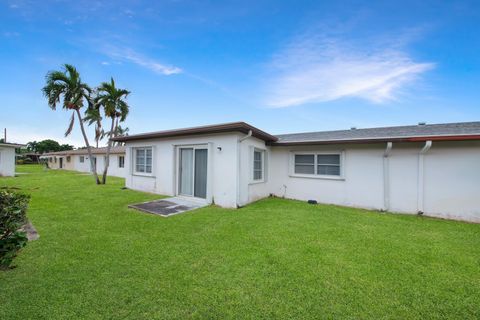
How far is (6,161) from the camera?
17469 millimetres

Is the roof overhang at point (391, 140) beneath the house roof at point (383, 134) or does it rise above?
beneath

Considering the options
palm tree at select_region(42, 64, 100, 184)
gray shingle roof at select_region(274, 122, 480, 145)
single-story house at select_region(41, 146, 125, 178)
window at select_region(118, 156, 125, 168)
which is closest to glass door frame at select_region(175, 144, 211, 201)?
gray shingle roof at select_region(274, 122, 480, 145)

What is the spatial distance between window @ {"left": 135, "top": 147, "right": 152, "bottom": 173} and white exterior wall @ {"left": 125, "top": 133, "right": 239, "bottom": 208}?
31 cm

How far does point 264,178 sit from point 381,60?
23.5 ft

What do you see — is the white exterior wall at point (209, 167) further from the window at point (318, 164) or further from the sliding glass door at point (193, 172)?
the window at point (318, 164)

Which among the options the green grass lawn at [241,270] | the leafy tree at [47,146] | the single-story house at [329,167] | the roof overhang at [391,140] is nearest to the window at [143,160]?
the single-story house at [329,167]

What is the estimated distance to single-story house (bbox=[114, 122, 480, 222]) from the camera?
21.0ft

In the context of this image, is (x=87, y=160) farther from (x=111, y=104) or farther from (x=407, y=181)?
(x=407, y=181)

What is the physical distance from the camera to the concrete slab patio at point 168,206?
6507 millimetres

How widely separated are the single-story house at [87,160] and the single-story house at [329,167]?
12.8 m

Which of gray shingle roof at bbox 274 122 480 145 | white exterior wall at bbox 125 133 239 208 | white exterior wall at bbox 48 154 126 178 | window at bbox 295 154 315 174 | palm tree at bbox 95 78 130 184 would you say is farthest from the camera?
white exterior wall at bbox 48 154 126 178

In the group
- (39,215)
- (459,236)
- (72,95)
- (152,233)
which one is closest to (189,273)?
(152,233)

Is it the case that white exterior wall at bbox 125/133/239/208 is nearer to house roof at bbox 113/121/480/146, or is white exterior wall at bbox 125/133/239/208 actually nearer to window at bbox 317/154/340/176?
house roof at bbox 113/121/480/146

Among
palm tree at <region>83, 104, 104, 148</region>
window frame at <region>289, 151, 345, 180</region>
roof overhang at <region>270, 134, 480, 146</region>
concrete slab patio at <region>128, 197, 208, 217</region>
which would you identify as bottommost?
concrete slab patio at <region>128, 197, 208, 217</region>
